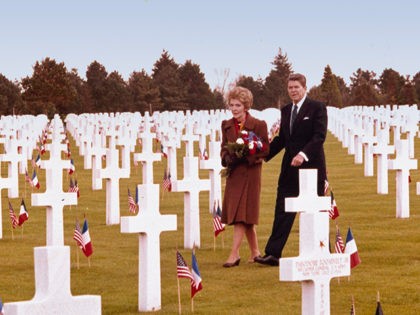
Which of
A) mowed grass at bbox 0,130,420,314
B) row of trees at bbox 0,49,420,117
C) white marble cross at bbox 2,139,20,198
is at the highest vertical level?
row of trees at bbox 0,49,420,117

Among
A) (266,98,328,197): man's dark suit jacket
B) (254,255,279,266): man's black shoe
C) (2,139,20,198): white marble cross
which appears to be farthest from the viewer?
(2,139,20,198): white marble cross

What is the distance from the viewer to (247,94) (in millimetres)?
12711

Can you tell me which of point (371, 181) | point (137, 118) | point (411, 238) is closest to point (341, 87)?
point (137, 118)

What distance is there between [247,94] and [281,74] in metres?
120

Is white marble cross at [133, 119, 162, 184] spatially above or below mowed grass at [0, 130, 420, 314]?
above

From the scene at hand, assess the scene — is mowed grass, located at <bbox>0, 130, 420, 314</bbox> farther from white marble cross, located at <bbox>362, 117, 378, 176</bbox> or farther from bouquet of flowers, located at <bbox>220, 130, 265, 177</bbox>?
white marble cross, located at <bbox>362, 117, 378, 176</bbox>

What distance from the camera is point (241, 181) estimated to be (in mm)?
13102

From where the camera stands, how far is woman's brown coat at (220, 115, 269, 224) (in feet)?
42.7

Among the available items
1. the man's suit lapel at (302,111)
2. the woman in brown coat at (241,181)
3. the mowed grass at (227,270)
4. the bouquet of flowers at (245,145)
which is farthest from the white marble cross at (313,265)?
the woman in brown coat at (241,181)

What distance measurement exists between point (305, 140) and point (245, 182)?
34.1 inches

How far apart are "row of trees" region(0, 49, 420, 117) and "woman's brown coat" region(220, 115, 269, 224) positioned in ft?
231

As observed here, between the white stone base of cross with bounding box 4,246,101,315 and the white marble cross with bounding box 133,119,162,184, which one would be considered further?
the white marble cross with bounding box 133,119,162,184

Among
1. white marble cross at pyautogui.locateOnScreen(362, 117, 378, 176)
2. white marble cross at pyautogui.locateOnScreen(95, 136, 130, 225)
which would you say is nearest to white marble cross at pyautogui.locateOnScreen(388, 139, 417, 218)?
white marble cross at pyautogui.locateOnScreen(95, 136, 130, 225)

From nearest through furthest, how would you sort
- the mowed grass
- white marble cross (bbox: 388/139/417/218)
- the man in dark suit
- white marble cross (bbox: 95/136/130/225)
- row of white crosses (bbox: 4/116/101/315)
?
row of white crosses (bbox: 4/116/101/315) < the mowed grass < the man in dark suit < white marble cross (bbox: 388/139/417/218) < white marble cross (bbox: 95/136/130/225)
